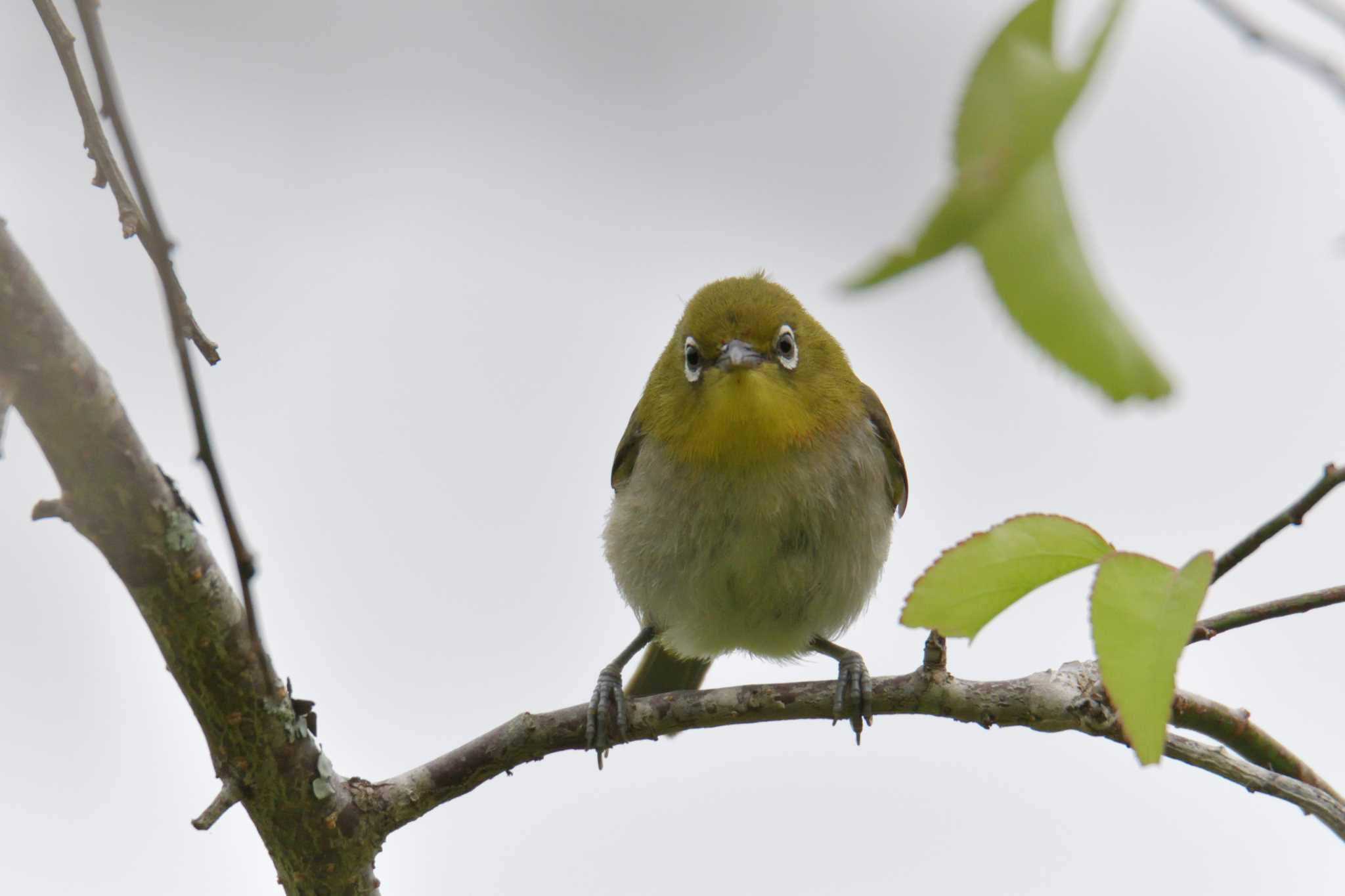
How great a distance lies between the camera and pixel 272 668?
3.23 meters

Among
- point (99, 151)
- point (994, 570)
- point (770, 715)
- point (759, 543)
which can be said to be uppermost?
point (759, 543)

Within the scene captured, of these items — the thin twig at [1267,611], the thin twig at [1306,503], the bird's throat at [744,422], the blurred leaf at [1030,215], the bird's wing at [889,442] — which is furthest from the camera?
the bird's wing at [889,442]

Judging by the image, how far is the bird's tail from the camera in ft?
22.2

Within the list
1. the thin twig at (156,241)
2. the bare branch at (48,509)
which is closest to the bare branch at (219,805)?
the bare branch at (48,509)

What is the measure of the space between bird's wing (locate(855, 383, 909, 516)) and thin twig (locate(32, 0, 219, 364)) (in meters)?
3.79

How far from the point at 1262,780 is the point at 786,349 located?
9.86 ft

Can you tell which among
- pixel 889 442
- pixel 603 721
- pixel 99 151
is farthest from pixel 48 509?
pixel 889 442

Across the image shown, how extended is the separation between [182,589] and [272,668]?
305 millimetres

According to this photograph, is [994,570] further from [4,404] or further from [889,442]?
[889,442]

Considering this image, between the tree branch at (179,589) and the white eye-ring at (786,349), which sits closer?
the tree branch at (179,589)

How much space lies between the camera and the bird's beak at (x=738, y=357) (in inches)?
221

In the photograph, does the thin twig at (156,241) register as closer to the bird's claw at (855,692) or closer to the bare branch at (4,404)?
the bare branch at (4,404)

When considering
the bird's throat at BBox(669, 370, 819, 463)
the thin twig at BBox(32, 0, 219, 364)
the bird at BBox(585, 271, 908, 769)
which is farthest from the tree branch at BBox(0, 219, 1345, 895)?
the bird's throat at BBox(669, 370, 819, 463)

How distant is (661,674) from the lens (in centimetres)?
679
